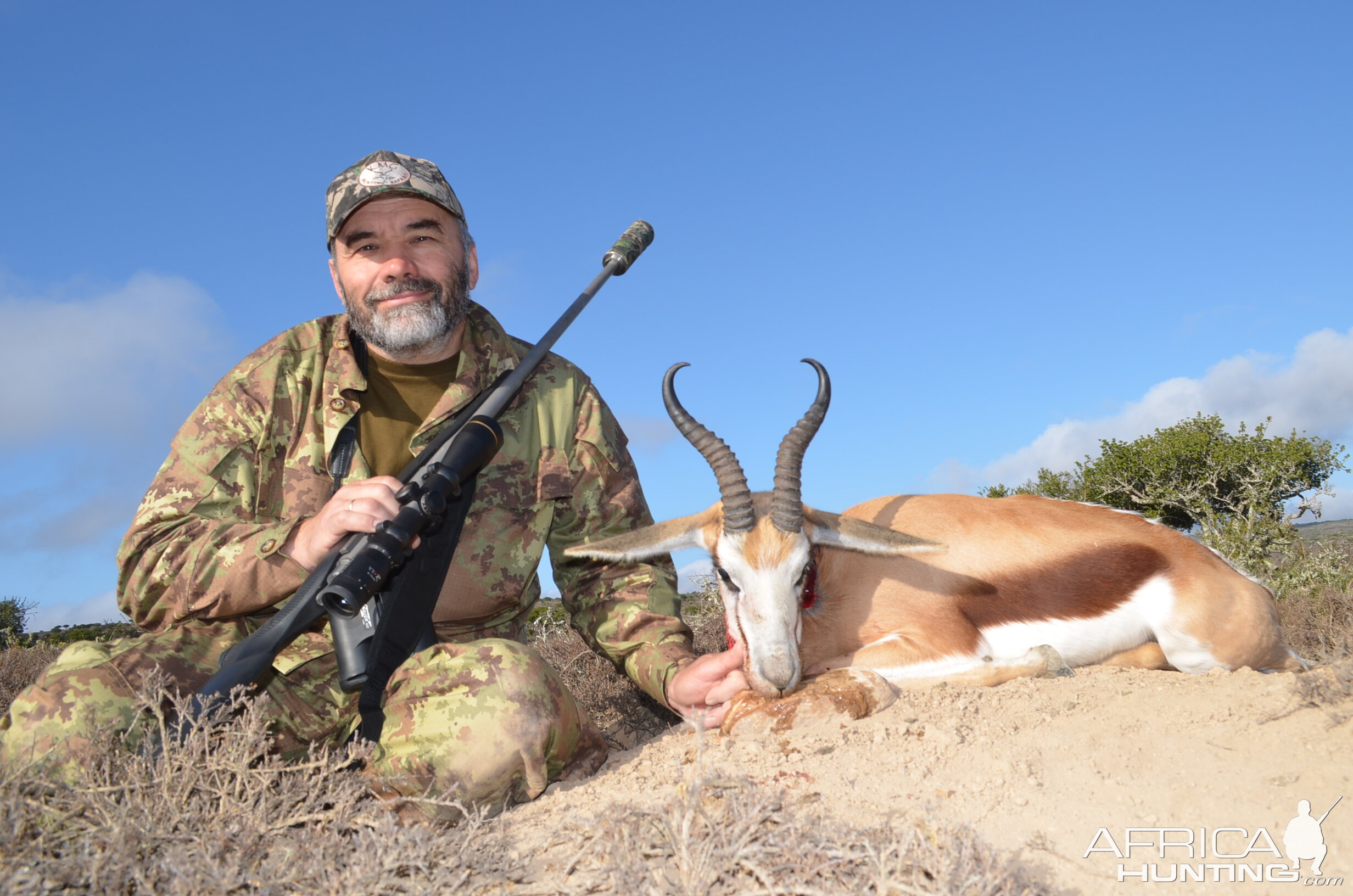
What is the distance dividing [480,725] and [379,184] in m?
2.78

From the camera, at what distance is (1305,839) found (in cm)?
274

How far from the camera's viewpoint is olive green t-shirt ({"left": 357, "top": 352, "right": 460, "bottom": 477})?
4.53 meters

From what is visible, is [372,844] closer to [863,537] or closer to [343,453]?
[343,453]

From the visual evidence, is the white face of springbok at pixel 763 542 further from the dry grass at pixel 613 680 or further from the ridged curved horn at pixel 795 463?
the dry grass at pixel 613 680

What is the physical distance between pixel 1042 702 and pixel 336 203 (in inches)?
163

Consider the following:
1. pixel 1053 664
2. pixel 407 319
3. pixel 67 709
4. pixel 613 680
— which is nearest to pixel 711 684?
pixel 1053 664

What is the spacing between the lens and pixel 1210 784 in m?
3.03

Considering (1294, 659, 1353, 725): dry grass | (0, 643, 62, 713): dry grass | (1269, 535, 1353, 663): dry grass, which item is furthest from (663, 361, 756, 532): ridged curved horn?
(0, 643, 62, 713): dry grass

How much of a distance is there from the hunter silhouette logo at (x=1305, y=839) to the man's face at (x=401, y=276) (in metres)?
4.03

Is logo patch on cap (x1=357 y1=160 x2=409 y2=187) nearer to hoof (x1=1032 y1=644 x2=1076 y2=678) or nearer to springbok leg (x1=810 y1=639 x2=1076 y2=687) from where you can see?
springbok leg (x1=810 y1=639 x2=1076 y2=687)

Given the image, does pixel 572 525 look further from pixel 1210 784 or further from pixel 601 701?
pixel 1210 784

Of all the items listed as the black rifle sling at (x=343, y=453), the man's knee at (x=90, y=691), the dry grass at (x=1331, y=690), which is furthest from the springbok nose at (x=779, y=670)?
the man's knee at (x=90, y=691)

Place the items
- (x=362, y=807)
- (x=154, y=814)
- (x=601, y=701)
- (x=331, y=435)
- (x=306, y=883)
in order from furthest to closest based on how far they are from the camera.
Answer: (x=601, y=701)
(x=331, y=435)
(x=362, y=807)
(x=154, y=814)
(x=306, y=883)

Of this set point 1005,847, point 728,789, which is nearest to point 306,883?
point 728,789
